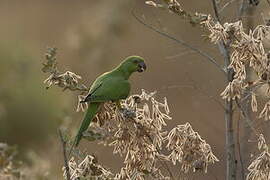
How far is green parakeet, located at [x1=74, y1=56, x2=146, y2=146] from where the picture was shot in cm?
314

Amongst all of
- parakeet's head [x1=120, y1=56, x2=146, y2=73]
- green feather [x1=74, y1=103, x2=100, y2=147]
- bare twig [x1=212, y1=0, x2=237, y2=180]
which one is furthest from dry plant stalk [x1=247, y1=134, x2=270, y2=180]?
parakeet's head [x1=120, y1=56, x2=146, y2=73]

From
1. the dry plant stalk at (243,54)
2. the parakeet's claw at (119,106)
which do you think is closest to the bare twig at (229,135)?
the dry plant stalk at (243,54)

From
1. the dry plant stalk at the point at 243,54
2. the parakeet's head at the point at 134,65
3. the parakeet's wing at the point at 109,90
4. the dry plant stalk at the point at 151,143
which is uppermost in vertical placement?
the parakeet's head at the point at 134,65

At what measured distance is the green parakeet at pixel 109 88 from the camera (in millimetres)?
3137

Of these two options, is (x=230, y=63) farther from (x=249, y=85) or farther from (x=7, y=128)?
(x=7, y=128)

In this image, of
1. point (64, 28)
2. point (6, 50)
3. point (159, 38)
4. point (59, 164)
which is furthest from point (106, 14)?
point (64, 28)

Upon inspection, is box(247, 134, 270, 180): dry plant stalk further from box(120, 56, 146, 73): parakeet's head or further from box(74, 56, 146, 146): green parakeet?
box(120, 56, 146, 73): parakeet's head

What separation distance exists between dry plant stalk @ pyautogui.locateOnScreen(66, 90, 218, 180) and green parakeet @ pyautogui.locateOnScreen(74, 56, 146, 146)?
0.41ft

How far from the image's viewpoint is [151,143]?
9.87 ft

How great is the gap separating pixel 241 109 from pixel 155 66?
43.9 ft

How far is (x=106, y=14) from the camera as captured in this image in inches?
413

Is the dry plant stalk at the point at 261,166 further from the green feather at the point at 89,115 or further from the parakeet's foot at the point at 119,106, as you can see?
the green feather at the point at 89,115

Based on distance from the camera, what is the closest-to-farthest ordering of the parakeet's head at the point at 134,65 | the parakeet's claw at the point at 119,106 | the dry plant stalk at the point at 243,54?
the dry plant stalk at the point at 243,54
the parakeet's claw at the point at 119,106
the parakeet's head at the point at 134,65

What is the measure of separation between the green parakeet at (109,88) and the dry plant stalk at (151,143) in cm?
12
